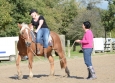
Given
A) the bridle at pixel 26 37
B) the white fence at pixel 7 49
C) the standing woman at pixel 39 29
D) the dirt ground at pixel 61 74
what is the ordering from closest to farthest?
the dirt ground at pixel 61 74 → the bridle at pixel 26 37 → the standing woman at pixel 39 29 → the white fence at pixel 7 49

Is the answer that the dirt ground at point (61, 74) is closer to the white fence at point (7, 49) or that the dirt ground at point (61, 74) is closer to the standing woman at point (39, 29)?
the standing woman at point (39, 29)

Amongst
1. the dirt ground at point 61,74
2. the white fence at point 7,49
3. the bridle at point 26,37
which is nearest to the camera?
the dirt ground at point 61,74

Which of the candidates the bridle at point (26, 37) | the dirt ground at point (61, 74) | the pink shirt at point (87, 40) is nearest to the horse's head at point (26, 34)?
the bridle at point (26, 37)

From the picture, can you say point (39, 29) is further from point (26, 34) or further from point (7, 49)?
point (7, 49)

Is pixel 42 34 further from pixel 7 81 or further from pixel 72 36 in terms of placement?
pixel 72 36

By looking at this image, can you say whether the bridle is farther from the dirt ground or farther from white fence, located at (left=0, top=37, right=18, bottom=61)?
white fence, located at (left=0, top=37, right=18, bottom=61)

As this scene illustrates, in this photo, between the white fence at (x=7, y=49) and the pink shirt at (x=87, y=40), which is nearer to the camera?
the pink shirt at (x=87, y=40)

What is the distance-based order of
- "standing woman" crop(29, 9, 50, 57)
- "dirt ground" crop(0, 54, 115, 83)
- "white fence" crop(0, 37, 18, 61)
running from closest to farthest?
"dirt ground" crop(0, 54, 115, 83) < "standing woman" crop(29, 9, 50, 57) < "white fence" crop(0, 37, 18, 61)

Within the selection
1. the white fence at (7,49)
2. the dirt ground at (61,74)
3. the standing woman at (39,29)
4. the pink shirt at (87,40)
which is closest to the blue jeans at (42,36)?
the standing woman at (39,29)

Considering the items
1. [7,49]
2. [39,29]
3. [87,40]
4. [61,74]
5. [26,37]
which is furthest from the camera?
[7,49]

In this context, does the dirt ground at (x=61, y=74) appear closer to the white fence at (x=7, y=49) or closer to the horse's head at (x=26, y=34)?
the horse's head at (x=26, y=34)

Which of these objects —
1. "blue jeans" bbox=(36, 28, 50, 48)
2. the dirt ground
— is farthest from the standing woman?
the dirt ground

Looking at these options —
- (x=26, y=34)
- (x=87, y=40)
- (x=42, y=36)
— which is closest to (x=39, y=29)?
(x=42, y=36)

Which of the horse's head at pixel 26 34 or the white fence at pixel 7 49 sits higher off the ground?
the horse's head at pixel 26 34
